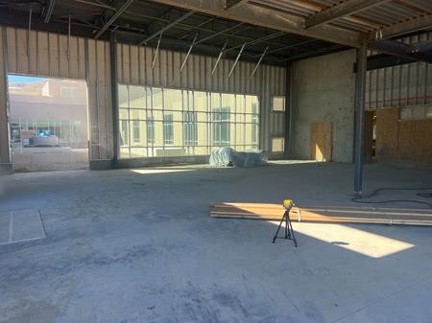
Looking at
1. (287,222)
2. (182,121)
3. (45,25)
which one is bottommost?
(287,222)

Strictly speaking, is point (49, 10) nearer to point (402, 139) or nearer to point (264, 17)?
point (264, 17)

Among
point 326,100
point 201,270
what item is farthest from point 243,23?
point 201,270

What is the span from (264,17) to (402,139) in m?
12.2

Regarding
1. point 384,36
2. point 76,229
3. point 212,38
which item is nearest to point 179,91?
point 212,38

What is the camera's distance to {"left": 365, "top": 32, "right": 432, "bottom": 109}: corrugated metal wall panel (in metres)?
14.1

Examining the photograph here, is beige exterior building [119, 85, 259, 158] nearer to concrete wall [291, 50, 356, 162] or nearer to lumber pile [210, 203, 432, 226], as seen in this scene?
concrete wall [291, 50, 356, 162]

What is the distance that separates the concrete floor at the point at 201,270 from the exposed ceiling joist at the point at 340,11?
375cm

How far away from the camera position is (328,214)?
587 cm

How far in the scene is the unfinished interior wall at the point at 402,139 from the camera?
47.1 feet

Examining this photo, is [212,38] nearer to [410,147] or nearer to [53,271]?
[410,147]

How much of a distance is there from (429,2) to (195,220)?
5.63m

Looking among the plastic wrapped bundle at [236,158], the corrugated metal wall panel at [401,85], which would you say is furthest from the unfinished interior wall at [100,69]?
the corrugated metal wall panel at [401,85]

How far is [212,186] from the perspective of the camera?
9844 millimetres

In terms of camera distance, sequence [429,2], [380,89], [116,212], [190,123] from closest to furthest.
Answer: [429,2] < [116,212] < [380,89] < [190,123]
